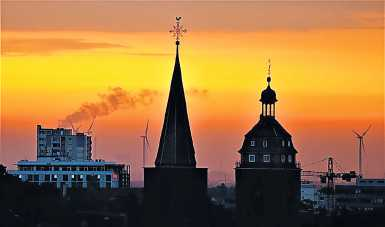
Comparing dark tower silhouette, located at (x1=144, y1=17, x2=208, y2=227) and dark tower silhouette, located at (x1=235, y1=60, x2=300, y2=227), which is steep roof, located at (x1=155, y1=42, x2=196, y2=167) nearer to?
dark tower silhouette, located at (x1=144, y1=17, x2=208, y2=227)

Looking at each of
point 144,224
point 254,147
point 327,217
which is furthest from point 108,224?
point 327,217

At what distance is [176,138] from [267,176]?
906cm

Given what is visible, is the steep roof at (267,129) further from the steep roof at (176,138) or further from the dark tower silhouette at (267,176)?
the steep roof at (176,138)

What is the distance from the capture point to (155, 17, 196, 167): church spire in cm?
13862

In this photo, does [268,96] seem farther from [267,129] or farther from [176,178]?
[176,178]

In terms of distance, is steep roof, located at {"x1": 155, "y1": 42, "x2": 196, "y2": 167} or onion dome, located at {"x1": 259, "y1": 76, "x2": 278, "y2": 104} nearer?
steep roof, located at {"x1": 155, "y1": 42, "x2": 196, "y2": 167}

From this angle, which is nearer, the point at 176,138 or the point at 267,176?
the point at 176,138

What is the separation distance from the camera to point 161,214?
14000 centimetres

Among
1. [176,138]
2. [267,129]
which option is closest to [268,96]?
[267,129]

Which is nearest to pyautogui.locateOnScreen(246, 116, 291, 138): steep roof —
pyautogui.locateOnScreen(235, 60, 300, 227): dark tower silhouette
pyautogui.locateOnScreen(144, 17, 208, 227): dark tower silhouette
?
pyautogui.locateOnScreen(235, 60, 300, 227): dark tower silhouette

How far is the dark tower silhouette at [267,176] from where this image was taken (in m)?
144

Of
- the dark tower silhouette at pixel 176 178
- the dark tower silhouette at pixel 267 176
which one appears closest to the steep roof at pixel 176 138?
the dark tower silhouette at pixel 176 178

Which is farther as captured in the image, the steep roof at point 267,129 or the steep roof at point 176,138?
the steep roof at point 267,129

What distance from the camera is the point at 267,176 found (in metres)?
145
